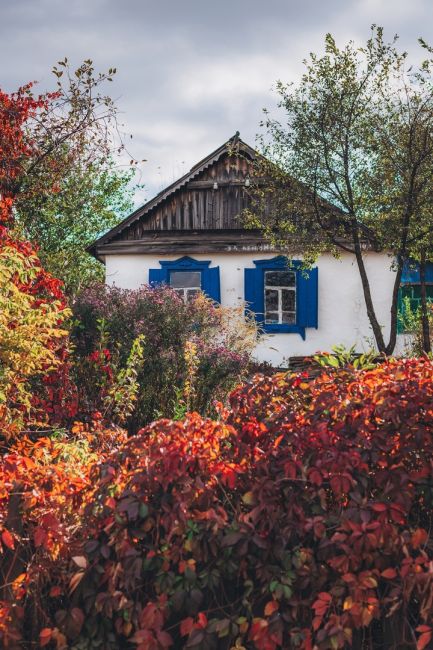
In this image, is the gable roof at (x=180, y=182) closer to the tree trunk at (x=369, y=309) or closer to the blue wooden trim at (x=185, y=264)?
the blue wooden trim at (x=185, y=264)

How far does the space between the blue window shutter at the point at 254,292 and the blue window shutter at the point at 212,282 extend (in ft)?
2.27

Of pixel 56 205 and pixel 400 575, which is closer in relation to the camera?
pixel 400 575

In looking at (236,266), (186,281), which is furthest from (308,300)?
(186,281)

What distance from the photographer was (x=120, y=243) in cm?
2061

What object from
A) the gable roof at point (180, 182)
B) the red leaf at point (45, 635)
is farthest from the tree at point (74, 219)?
the red leaf at point (45, 635)

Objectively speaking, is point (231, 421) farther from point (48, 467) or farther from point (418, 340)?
point (418, 340)

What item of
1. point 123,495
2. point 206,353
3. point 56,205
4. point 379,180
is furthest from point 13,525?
point 56,205

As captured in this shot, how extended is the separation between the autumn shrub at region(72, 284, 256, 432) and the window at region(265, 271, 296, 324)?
27.9 ft

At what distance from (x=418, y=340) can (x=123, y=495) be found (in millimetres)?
14538

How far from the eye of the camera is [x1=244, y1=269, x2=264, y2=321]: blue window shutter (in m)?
19.8

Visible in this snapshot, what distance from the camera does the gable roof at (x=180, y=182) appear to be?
67.3ft

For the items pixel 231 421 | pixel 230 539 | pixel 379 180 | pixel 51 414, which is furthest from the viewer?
pixel 379 180

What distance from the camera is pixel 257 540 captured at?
3.21 meters

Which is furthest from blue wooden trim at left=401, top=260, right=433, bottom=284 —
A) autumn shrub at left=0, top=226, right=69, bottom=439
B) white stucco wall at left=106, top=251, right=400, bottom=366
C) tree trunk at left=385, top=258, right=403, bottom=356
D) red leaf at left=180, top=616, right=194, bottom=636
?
red leaf at left=180, top=616, right=194, bottom=636
